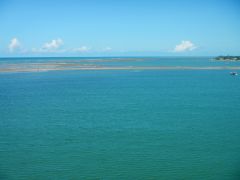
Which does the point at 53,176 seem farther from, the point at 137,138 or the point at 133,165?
the point at 137,138

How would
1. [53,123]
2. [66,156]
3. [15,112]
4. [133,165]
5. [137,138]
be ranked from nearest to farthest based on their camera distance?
[133,165]
[66,156]
[137,138]
[53,123]
[15,112]

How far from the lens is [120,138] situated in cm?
1677

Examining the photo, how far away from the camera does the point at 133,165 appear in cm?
1344

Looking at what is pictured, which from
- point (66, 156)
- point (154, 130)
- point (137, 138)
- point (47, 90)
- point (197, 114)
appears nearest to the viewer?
point (66, 156)

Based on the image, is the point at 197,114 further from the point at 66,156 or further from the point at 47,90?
the point at 47,90

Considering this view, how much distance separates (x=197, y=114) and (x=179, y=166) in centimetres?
946

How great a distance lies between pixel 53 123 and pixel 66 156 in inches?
233

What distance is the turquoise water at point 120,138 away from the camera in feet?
43.0

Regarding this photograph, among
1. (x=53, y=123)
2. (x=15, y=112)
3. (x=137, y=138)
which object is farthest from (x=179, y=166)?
(x=15, y=112)

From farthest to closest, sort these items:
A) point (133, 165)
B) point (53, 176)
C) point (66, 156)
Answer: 1. point (66, 156)
2. point (133, 165)
3. point (53, 176)

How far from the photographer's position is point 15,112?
2375cm

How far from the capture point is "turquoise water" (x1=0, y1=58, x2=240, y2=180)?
13109mm

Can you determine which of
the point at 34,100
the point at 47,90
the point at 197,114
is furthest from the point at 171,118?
the point at 47,90

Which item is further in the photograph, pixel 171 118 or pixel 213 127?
pixel 171 118
